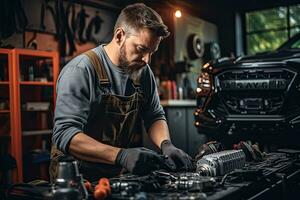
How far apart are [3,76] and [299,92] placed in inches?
112

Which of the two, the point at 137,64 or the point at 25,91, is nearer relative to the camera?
the point at 137,64

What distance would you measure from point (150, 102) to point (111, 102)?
0.37 metres

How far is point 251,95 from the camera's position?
346 centimetres

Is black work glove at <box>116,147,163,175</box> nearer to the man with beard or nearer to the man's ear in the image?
the man with beard

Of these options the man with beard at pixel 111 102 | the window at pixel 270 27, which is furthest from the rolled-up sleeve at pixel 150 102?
the window at pixel 270 27

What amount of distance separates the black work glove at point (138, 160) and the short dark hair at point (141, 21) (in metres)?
0.63

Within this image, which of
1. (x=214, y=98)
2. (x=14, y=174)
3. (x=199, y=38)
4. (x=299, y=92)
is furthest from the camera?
(x=199, y=38)

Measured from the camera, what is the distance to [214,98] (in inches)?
143

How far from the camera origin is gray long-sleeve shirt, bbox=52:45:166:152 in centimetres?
179

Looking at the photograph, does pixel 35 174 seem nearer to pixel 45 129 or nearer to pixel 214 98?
pixel 45 129

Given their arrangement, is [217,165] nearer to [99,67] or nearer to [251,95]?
[99,67]

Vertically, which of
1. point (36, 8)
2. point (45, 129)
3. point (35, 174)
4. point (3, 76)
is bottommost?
point (35, 174)

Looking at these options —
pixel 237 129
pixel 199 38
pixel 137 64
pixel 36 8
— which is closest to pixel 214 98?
pixel 237 129

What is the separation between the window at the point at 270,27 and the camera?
321 inches
